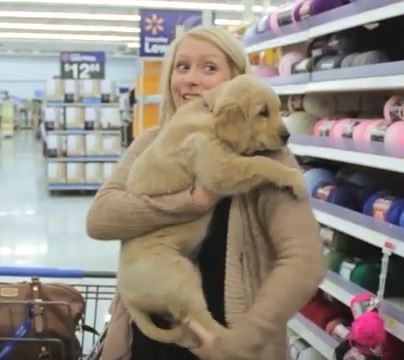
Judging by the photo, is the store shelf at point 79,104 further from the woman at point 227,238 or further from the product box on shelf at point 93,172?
the woman at point 227,238

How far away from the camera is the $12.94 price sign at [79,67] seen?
1173cm

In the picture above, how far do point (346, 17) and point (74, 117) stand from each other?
28.6ft

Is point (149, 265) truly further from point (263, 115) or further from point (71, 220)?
point (71, 220)

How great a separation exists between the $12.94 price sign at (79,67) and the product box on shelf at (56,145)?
125cm

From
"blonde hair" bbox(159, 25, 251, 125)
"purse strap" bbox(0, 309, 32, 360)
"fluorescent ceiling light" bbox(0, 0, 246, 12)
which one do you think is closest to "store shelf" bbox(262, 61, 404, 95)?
"blonde hair" bbox(159, 25, 251, 125)

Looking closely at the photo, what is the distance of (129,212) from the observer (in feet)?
5.28

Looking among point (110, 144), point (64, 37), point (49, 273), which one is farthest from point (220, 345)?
point (64, 37)

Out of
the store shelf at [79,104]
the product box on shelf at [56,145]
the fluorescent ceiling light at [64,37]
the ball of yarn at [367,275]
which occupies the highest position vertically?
the fluorescent ceiling light at [64,37]

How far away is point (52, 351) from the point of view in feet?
7.50

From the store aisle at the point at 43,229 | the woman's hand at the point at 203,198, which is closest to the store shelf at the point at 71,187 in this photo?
the store aisle at the point at 43,229

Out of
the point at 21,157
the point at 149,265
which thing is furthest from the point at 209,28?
the point at 21,157

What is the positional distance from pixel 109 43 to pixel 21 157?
10.1 m

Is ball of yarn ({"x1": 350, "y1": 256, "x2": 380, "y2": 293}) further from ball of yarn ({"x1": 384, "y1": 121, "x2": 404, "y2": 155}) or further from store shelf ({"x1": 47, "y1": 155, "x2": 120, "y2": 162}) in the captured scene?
store shelf ({"x1": 47, "y1": 155, "x2": 120, "y2": 162})

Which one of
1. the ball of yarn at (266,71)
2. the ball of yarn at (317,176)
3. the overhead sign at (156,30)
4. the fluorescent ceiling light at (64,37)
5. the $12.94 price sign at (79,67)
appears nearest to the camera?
the ball of yarn at (317,176)
